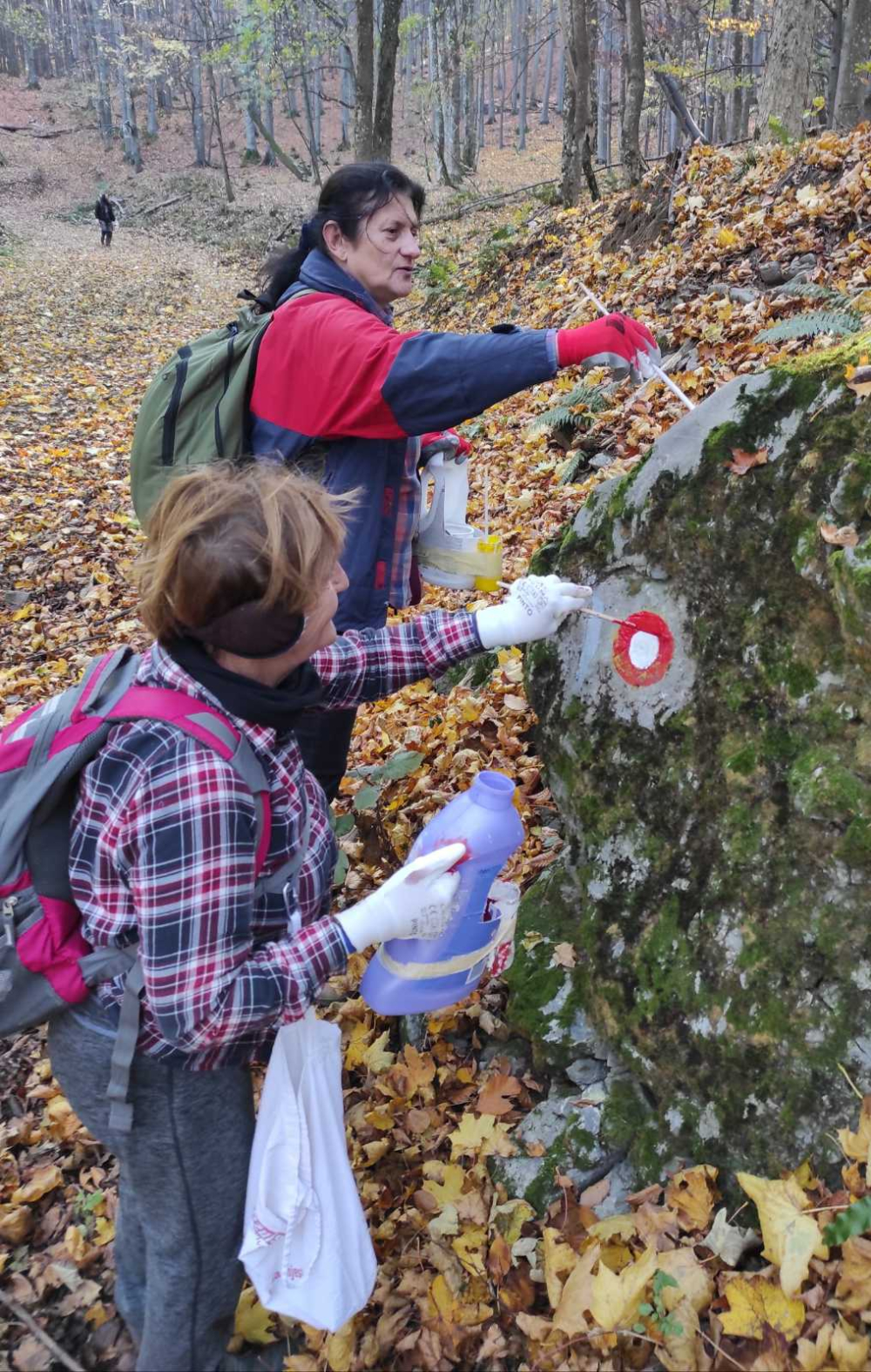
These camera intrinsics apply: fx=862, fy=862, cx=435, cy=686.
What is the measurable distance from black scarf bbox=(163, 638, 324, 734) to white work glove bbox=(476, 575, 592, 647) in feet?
2.64

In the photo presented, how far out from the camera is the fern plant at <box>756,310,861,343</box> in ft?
15.5

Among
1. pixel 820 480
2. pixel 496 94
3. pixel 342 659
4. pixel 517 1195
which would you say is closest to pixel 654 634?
pixel 820 480

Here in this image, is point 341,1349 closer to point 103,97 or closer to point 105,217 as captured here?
point 105,217

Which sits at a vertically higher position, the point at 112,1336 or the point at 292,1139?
the point at 292,1139

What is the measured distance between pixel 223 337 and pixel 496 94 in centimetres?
6599

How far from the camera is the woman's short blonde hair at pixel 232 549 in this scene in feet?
5.49

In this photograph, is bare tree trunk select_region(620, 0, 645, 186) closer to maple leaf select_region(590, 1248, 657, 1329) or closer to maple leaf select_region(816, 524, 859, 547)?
maple leaf select_region(816, 524, 859, 547)

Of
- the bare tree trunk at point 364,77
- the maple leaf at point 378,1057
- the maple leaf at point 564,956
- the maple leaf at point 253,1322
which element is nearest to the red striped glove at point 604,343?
the maple leaf at point 564,956

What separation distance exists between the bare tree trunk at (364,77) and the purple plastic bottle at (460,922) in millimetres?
12223

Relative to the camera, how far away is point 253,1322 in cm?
243

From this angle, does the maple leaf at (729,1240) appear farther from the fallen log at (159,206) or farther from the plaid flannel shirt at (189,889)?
the fallen log at (159,206)

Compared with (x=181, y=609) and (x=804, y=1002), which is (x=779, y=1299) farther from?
(x=181, y=609)

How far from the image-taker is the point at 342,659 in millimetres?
2480

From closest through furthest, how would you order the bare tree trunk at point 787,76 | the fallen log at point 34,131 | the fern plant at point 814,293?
the fern plant at point 814,293 → the bare tree trunk at point 787,76 → the fallen log at point 34,131
